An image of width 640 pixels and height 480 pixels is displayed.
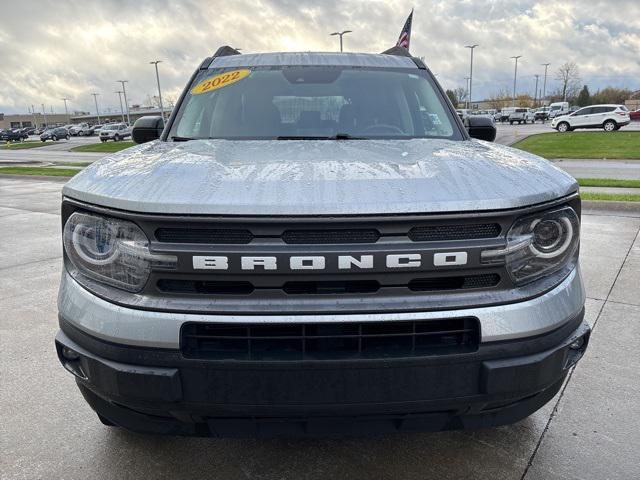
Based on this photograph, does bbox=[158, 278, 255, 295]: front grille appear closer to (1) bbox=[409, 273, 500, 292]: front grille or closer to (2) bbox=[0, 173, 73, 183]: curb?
(1) bbox=[409, 273, 500, 292]: front grille

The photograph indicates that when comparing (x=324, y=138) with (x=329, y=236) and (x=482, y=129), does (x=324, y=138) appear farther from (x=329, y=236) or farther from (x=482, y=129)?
(x=482, y=129)

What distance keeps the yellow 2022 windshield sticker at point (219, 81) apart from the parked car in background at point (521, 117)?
191 feet

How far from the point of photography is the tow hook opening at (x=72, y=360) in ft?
5.97

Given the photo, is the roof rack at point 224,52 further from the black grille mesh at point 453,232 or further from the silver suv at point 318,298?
the black grille mesh at point 453,232

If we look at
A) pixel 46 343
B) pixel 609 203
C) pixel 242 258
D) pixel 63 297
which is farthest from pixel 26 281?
pixel 609 203

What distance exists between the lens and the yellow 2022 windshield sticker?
3.30 meters

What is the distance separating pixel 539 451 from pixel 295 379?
1435 millimetres

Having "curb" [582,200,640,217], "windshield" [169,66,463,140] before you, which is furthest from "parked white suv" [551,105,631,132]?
"windshield" [169,66,463,140]

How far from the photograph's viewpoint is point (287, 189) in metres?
1.69

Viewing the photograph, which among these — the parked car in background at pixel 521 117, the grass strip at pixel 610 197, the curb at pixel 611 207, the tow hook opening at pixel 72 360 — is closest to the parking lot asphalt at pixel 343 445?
the tow hook opening at pixel 72 360

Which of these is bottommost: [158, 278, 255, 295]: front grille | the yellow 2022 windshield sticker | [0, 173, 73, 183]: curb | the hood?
[0, 173, 73, 183]: curb

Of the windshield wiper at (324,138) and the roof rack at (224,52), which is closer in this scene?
the windshield wiper at (324,138)

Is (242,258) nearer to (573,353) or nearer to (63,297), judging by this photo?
(63,297)

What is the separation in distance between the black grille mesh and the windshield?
126 cm
